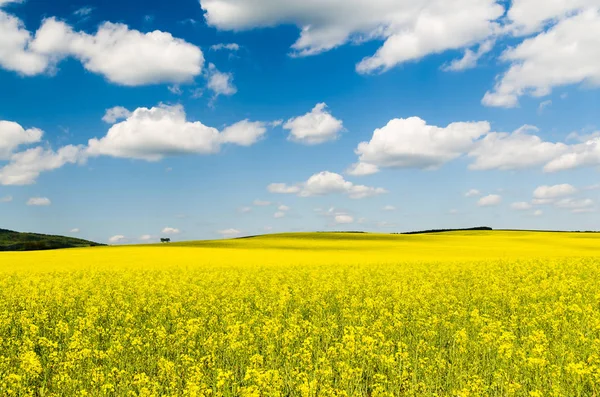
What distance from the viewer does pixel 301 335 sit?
1093 centimetres

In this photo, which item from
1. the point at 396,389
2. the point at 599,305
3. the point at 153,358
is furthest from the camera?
the point at 599,305

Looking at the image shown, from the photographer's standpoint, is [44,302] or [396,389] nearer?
[396,389]

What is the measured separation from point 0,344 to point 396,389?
9264 mm

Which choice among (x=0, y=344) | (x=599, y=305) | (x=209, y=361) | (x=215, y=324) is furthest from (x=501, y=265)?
(x=0, y=344)

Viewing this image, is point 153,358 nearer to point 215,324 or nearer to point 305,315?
point 215,324

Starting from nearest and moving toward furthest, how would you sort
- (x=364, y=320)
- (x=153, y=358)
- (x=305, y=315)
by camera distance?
(x=153, y=358) → (x=364, y=320) → (x=305, y=315)

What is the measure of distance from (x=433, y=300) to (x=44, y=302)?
12.4 m

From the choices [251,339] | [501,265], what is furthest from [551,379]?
[501,265]

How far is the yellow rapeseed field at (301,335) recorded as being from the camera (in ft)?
26.0

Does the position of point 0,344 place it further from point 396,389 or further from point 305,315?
point 396,389

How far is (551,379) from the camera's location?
802 cm

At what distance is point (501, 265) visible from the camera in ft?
83.6

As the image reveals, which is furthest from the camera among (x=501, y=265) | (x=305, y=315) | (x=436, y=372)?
(x=501, y=265)

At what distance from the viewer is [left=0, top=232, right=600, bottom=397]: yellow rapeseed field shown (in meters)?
7.92
